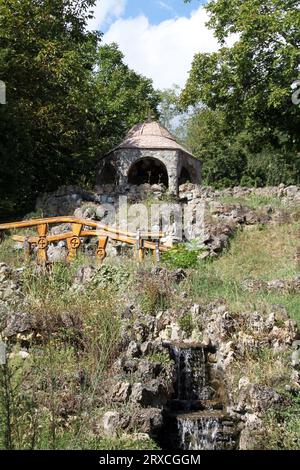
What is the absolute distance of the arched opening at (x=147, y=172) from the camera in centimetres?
2702

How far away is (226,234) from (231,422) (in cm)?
969

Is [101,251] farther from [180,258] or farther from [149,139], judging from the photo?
[149,139]

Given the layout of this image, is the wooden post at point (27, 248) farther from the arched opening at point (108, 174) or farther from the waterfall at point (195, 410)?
the arched opening at point (108, 174)

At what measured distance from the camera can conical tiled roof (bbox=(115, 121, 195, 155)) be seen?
81.3ft

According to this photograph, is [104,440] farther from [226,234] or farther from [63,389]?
[226,234]

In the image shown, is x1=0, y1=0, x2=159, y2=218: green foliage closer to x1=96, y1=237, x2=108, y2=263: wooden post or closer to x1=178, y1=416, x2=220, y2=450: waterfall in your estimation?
x1=96, y1=237, x2=108, y2=263: wooden post

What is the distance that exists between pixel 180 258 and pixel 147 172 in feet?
42.4

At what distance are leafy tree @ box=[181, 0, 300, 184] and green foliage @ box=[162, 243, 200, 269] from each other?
26.2ft

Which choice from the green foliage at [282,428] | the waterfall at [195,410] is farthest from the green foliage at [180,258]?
the green foliage at [282,428]

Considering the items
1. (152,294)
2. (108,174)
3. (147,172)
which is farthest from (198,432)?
(147,172)

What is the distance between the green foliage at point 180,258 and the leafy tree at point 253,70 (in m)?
8.00

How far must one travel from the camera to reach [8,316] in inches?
361

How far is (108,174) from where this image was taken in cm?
2583

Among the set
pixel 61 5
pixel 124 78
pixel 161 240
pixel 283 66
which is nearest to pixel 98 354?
pixel 161 240
